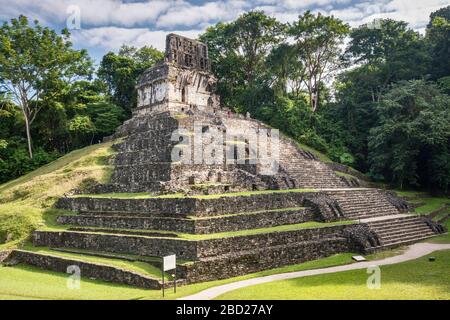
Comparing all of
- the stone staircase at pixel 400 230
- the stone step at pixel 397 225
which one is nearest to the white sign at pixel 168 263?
the stone staircase at pixel 400 230

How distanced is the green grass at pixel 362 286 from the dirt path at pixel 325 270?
449 mm

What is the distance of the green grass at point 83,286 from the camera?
11242 millimetres

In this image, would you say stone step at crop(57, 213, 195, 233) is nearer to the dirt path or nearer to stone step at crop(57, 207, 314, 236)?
stone step at crop(57, 207, 314, 236)

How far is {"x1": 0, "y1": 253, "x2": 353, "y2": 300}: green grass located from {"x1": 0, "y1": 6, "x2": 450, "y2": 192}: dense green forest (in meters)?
14.5

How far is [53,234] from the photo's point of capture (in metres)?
17.6

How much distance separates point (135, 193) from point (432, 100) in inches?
792

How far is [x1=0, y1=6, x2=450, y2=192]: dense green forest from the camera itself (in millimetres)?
27078

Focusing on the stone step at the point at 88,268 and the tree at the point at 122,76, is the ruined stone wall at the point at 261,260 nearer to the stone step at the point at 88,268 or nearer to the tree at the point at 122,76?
the stone step at the point at 88,268

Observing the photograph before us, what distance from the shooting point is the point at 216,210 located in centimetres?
1527

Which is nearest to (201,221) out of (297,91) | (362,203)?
(362,203)

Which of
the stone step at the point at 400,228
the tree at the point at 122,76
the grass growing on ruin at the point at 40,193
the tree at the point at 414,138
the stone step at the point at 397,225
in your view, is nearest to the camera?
the stone step at the point at 400,228

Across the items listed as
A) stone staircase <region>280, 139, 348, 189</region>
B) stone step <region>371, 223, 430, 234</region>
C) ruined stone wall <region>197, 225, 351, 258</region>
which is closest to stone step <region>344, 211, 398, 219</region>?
stone step <region>371, 223, 430, 234</region>

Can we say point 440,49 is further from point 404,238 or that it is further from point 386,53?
point 404,238

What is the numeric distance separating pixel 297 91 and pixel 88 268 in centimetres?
3242
